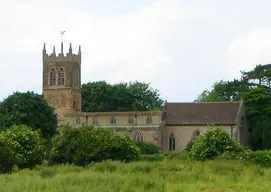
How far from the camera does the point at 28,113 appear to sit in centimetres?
6512

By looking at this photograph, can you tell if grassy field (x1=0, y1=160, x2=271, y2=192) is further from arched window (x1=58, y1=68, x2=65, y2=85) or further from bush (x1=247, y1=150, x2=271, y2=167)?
arched window (x1=58, y1=68, x2=65, y2=85)

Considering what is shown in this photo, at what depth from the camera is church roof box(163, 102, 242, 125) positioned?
75.2 m

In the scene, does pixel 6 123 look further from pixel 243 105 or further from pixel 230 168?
pixel 230 168

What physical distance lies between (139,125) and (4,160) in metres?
38.2

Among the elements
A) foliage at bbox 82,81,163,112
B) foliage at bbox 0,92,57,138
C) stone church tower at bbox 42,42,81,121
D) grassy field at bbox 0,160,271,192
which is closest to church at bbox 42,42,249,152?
stone church tower at bbox 42,42,81,121

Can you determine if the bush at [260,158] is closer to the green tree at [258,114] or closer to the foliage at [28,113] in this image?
the foliage at [28,113]

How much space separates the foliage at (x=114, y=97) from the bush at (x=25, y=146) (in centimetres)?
4882

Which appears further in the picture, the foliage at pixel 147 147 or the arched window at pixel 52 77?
the arched window at pixel 52 77

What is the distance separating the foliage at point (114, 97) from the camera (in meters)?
94.2

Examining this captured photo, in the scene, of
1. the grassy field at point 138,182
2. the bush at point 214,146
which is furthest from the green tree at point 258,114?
the grassy field at point 138,182

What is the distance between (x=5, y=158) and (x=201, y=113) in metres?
41.3

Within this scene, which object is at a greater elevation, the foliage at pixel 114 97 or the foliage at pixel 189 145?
the foliage at pixel 114 97

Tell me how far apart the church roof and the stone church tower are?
48.0 ft

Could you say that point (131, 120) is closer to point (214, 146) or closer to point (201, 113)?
point (201, 113)
